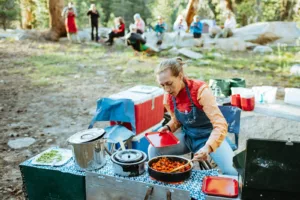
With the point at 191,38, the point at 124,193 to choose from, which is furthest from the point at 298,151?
the point at 191,38

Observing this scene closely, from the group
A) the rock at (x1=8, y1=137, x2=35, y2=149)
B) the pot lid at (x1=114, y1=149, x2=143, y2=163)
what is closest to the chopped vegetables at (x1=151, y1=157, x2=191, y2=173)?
the pot lid at (x1=114, y1=149, x2=143, y2=163)

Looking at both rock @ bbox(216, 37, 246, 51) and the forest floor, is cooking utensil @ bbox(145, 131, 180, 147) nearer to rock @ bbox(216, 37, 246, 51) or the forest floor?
the forest floor

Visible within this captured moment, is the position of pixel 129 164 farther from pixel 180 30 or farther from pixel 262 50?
pixel 180 30

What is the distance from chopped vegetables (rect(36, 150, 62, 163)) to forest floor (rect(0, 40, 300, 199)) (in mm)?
945

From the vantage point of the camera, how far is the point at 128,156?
92.2 inches

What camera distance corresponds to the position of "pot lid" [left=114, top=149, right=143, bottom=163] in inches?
89.6

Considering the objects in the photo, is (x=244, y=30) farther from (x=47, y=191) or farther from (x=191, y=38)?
(x=47, y=191)

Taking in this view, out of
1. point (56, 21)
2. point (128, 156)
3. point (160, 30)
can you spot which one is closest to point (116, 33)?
→ point (160, 30)

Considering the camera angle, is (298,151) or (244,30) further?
(244,30)

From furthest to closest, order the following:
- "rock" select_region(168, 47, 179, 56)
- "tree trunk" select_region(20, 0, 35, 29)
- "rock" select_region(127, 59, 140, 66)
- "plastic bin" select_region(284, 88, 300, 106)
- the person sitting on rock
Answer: "tree trunk" select_region(20, 0, 35, 29), "rock" select_region(168, 47, 179, 56), the person sitting on rock, "rock" select_region(127, 59, 140, 66), "plastic bin" select_region(284, 88, 300, 106)

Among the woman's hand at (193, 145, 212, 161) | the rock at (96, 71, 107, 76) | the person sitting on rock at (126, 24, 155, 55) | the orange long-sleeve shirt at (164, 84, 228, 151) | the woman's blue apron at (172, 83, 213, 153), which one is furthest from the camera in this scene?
the person sitting on rock at (126, 24, 155, 55)

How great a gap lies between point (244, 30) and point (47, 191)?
15.9 meters

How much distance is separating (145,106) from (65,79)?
5439 millimetres

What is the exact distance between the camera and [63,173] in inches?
95.3
